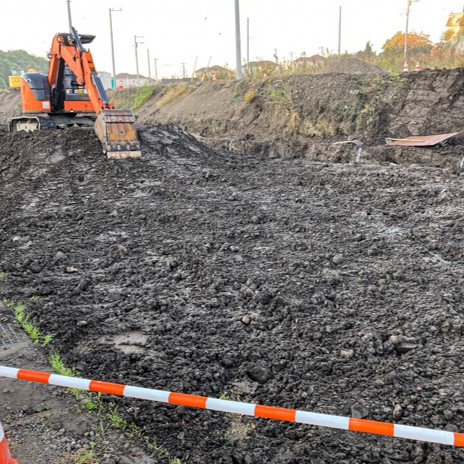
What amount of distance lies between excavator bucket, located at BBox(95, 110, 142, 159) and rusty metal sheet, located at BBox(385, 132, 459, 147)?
6344 mm

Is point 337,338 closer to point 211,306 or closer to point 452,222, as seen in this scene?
point 211,306

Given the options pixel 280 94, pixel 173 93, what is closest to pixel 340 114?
pixel 280 94

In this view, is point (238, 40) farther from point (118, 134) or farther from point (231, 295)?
point (231, 295)

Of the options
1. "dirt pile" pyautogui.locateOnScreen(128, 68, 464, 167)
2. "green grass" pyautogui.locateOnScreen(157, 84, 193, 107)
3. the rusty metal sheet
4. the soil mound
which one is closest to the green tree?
"green grass" pyautogui.locateOnScreen(157, 84, 193, 107)

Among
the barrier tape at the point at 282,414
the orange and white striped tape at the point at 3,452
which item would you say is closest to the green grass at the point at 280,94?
the barrier tape at the point at 282,414

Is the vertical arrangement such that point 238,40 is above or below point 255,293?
above

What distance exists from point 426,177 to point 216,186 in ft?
12.7

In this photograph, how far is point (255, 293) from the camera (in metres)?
4.89

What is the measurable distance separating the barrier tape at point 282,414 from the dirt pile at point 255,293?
54 centimetres

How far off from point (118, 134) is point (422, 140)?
710 centimetres

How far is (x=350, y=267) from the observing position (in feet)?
18.2

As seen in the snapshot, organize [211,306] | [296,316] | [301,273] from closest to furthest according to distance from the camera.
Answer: [296,316] → [211,306] → [301,273]

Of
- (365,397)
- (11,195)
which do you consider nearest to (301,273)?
(365,397)

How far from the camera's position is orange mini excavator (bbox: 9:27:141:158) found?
10141 millimetres
